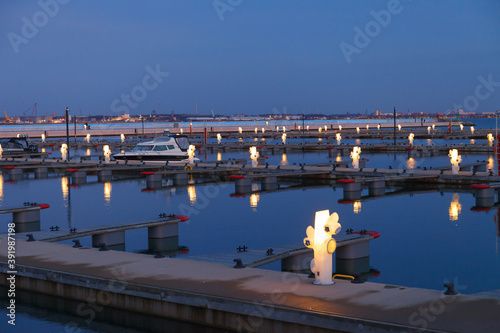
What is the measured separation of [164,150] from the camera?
166 feet

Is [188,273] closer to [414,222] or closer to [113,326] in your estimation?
[113,326]

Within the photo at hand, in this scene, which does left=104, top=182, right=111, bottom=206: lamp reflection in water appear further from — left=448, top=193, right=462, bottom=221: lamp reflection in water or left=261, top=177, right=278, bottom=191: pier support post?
left=448, top=193, right=462, bottom=221: lamp reflection in water

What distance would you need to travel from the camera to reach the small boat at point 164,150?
50.2 m

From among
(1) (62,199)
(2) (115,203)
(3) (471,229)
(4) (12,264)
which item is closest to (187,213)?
(2) (115,203)

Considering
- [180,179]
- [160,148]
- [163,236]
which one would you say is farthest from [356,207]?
[160,148]

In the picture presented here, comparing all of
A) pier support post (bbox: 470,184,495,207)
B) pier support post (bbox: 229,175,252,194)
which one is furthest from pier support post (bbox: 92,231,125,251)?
pier support post (bbox: 470,184,495,207)

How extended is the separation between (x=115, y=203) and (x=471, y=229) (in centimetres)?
1680

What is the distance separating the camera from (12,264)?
592 inches

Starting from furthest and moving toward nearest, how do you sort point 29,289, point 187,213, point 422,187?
1. point 422,187
2. point 187,213
3. point 29,289

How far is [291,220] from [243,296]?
54.4 ft

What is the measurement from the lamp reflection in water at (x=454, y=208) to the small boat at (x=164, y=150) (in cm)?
2152

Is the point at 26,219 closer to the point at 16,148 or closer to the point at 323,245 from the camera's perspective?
the point at 323,245

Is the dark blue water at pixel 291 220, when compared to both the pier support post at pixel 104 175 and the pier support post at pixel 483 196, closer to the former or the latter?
the pier support post at pixel 483 196

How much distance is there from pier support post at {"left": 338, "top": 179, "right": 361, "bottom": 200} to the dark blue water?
30.4 inches
